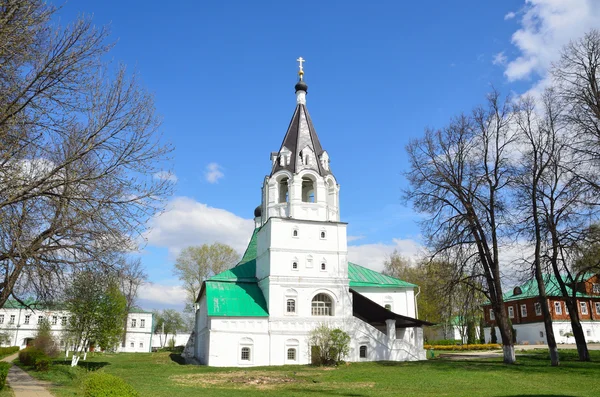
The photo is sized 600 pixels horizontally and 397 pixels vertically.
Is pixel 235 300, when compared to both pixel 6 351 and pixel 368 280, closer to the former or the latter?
pixel 368 280

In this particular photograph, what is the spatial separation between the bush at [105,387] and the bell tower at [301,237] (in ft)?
69.0

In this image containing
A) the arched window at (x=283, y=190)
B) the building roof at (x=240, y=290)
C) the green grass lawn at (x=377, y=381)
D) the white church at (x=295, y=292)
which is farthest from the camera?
the arched window at (x=283, y=190)

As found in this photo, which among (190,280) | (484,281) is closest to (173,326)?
(190,280)

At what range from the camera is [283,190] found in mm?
33594

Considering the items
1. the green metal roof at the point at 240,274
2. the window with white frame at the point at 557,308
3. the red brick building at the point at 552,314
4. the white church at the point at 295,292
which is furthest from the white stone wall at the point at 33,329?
the window with white frame at the point at 557,308

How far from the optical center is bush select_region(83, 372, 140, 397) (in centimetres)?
858

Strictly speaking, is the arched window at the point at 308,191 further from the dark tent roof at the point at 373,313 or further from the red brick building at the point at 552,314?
the red brick building at the point at 552,314

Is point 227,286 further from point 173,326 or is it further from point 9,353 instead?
point 173,326

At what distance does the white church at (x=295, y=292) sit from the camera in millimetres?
29109

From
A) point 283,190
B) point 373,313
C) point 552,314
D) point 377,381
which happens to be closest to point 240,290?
point 283,190

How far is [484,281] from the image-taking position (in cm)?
2533

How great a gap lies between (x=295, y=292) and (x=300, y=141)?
10.3 meters

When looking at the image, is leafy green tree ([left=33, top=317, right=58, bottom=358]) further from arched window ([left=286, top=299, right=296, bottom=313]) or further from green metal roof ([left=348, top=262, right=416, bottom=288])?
green metal roof ([left=348, top=262, right=416, bottom=288])

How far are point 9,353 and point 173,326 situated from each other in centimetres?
4605
